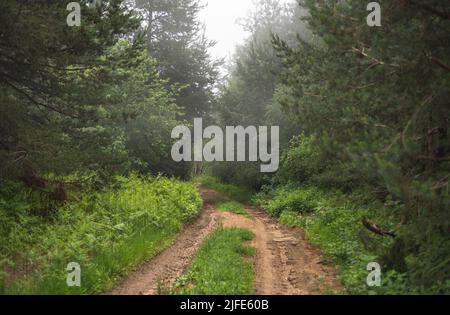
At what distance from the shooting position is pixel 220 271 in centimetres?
867

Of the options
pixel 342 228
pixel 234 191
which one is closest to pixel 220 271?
pixel 342 228

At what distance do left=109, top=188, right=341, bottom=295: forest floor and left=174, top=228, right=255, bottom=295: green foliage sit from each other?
0.93ft

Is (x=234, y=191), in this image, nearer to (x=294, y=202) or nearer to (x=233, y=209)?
(x=233, y=209)

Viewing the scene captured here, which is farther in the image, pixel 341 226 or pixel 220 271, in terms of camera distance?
pixel 341 226

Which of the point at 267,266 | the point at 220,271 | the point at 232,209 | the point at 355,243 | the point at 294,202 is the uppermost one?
the point at 294,202

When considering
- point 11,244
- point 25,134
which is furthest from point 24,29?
point 11,244

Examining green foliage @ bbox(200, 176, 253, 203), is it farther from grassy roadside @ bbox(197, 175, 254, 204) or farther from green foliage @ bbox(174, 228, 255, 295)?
green foliage @ bbox(174, 228, 255, 295)

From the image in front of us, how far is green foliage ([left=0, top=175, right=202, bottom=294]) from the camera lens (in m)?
7.96

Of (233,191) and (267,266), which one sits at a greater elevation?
(233,191)

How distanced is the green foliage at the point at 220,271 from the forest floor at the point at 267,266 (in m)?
0.28

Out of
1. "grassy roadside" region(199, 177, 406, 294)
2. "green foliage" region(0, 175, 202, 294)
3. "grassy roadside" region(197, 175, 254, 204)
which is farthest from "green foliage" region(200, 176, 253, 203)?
"green foliage" region(0, 175, 202, 294)

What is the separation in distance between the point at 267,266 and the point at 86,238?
15.5ft

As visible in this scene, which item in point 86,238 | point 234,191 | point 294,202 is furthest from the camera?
point 234,191
